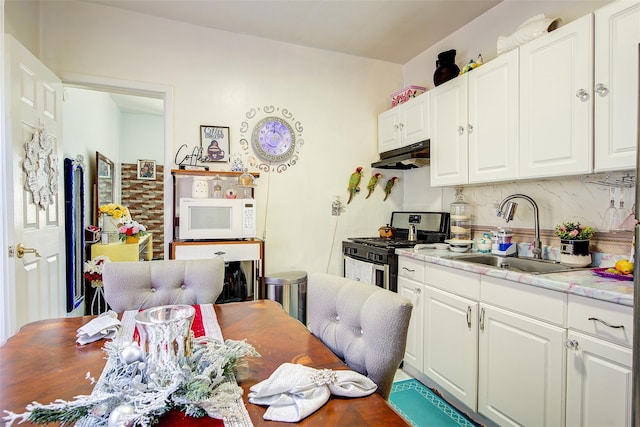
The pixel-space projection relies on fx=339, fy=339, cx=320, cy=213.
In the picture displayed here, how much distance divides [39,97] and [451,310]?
2.78 meters

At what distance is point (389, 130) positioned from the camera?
3141 mm

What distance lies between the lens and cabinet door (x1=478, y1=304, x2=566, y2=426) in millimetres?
1488

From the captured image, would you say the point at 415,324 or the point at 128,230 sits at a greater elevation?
the point at 128,230

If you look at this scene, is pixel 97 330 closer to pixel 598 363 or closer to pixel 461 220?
pixel 598 363

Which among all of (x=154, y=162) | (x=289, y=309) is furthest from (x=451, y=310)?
(x=154, y=162)

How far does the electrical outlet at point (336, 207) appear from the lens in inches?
125

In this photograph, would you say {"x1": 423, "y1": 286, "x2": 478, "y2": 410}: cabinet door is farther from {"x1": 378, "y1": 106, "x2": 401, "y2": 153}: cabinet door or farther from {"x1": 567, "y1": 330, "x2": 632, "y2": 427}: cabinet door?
{"x1": 378, "y1": 106, "x2": 401, "y2": 153}: cabinet door

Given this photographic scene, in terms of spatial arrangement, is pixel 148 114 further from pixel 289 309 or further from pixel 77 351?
pixel 77 351

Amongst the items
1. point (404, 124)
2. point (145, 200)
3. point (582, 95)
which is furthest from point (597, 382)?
point (145, 200)

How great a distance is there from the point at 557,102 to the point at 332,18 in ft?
5.51

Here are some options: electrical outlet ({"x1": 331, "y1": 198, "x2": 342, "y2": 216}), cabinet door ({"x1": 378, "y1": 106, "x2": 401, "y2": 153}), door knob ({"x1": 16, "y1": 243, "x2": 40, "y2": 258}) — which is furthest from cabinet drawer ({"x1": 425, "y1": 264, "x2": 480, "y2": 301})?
door knob ({"x1": 16, "y1": 243, "x2": 40, "y2": 258})

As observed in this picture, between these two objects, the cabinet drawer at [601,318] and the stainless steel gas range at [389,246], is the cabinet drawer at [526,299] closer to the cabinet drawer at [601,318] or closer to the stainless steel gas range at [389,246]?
the cabinet drawer at [601,318]

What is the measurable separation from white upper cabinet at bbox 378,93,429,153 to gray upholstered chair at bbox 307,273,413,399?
1.94 m

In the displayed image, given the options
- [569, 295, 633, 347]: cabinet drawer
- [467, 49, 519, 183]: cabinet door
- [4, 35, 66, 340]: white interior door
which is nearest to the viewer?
[569, 295, 633, 347]: cabinet drawer
